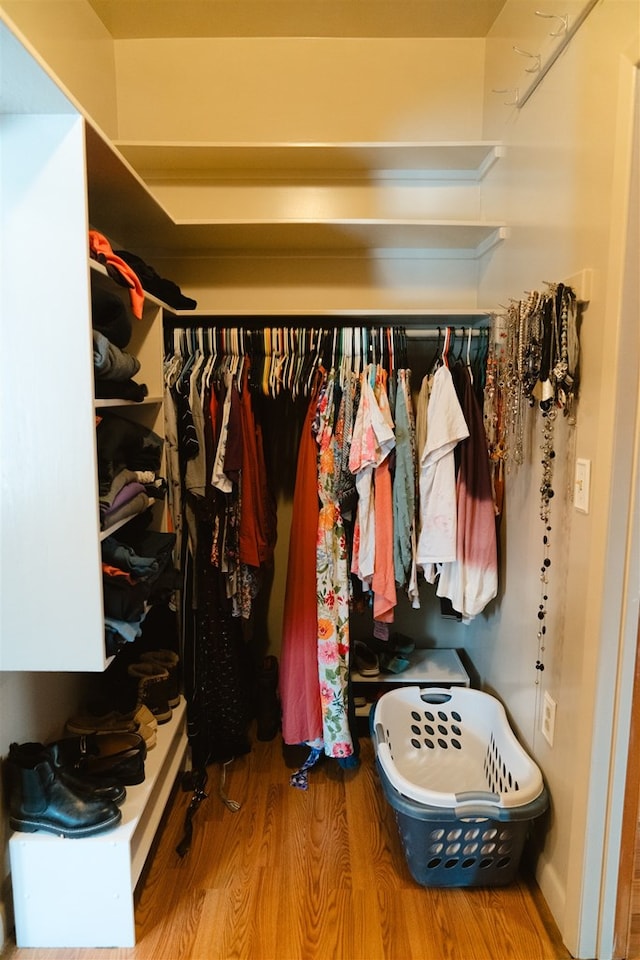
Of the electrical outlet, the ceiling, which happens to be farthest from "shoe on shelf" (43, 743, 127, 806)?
the ceiling

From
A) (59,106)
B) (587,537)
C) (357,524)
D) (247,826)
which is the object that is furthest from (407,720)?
(59,106)

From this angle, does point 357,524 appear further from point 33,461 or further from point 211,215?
point 211,215

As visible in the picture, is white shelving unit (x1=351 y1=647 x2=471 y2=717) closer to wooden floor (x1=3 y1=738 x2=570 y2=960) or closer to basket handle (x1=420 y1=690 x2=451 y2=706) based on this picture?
basket handle (x1=420 y1=690 x2=451 y2=706)

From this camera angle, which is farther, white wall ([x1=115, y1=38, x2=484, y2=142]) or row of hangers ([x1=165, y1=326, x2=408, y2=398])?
white wall ([x1=115, y1=38, x2=484, y2=142])

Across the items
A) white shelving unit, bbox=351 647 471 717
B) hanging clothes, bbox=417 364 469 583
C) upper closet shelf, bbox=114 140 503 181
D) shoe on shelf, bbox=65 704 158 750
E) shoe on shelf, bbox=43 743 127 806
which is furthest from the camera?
white shelving unit, bbox=351 647 471 717

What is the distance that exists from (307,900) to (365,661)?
83cm

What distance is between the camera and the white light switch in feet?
4.32

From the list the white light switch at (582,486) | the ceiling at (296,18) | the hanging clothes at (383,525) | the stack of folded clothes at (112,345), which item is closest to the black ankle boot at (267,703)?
the hanging clothes at (383,525)

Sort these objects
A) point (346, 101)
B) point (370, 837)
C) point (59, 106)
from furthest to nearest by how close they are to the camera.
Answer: point (346, 101), point (370, 837), point (59, 106)

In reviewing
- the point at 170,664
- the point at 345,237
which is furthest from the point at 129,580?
the point at 345,237

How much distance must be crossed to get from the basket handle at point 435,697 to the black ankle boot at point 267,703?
2.05 ft

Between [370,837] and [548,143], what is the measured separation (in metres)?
2.19

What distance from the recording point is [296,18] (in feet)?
6.44

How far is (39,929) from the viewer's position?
1.42m
